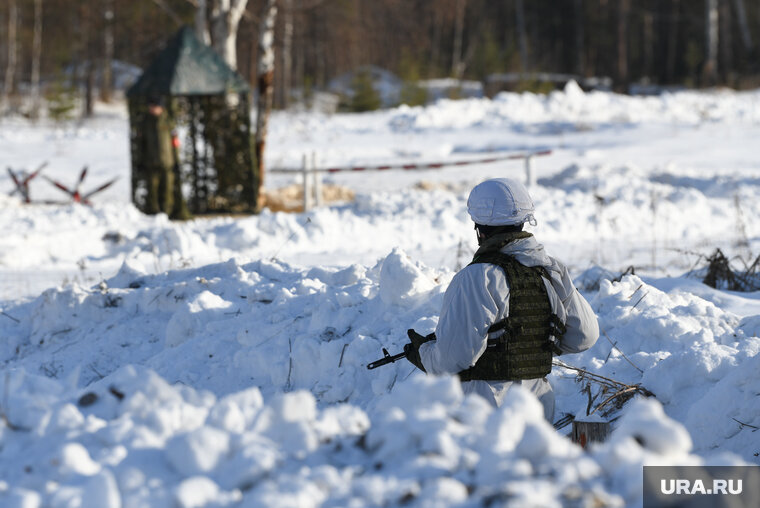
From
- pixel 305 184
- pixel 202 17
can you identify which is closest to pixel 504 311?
pixel 305 184

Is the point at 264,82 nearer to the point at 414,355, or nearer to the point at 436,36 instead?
the point at 414,355

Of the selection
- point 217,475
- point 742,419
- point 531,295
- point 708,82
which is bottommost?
point 742,419

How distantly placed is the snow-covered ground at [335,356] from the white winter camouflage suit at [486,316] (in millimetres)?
374

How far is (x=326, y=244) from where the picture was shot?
35.3 ft

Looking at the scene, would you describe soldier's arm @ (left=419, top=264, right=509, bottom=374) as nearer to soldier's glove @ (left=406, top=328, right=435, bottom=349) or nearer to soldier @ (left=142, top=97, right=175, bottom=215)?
soldier's glove @ (left=406, top=328, right=435, bottom=349)

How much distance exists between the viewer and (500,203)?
3.52m

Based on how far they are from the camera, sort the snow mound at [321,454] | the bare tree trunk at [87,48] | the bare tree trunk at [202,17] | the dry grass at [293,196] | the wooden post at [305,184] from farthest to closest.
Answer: the bare tree trunk at [87,48]
the bare tree trunk at [202,17]
the dry grass at [293,196]
the wooden post at [305,184]
the snow mound at [321,454]

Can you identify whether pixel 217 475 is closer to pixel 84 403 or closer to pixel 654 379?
pixel 84 403

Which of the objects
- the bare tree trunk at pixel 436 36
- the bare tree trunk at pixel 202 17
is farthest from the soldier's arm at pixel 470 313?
the bare tree trunk at pixel 436 36

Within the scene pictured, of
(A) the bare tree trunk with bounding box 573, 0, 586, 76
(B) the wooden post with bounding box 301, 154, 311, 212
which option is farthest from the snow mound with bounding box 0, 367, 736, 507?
(A) the bare tree trunk with bounding box 573, 0, 586, 76

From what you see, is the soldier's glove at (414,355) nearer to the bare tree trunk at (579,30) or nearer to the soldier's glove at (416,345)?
the soldier's glove at (416,345)

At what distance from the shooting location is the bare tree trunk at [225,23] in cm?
1501

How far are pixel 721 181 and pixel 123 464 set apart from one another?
1365cm

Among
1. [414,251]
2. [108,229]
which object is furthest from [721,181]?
[108,229]
